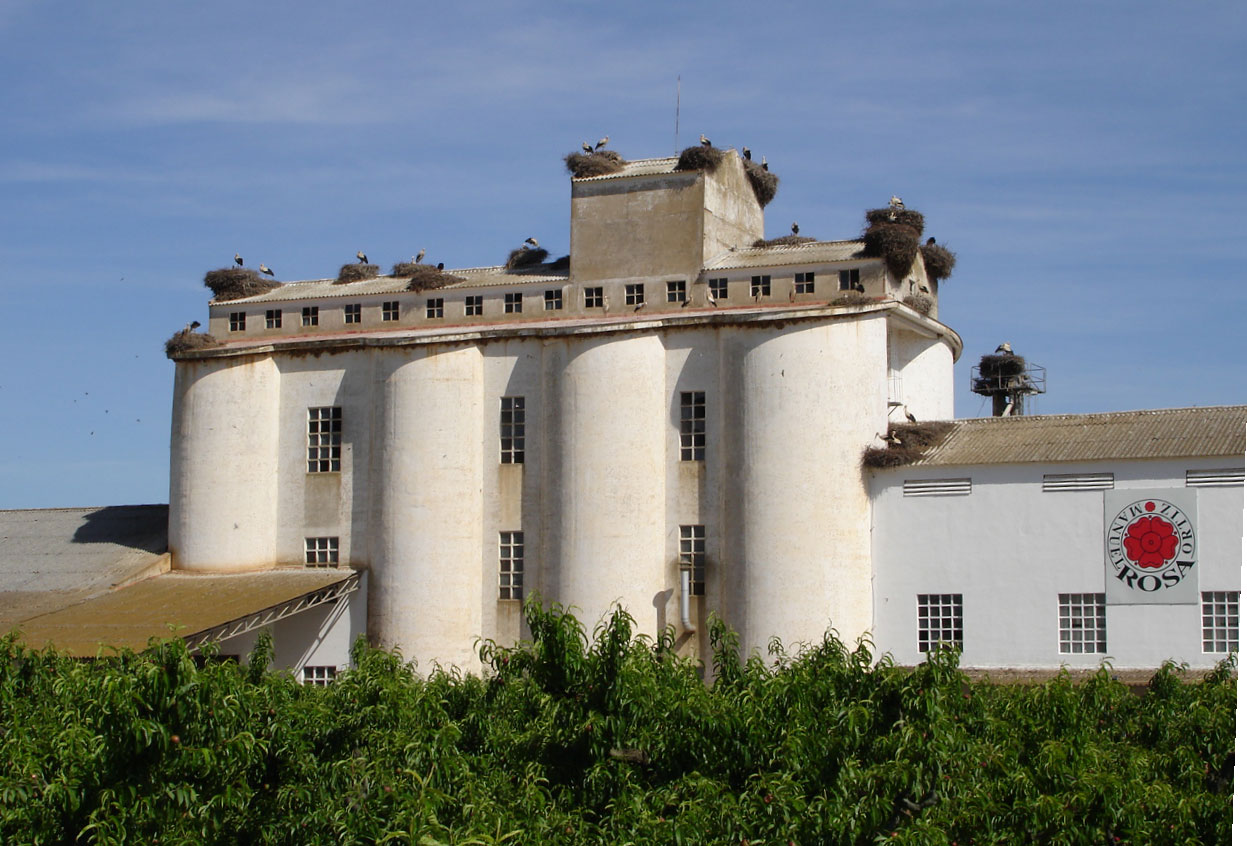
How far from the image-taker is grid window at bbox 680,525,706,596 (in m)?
37.8

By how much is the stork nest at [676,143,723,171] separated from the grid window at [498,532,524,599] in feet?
35.4

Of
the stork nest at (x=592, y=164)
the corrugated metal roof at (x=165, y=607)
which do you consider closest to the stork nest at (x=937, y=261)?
the stork nest at (x=592, y=164)

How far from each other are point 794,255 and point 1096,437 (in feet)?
31.6

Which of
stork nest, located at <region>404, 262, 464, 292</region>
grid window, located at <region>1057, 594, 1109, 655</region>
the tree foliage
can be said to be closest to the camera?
the tree foliage

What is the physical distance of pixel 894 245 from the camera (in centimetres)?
3903

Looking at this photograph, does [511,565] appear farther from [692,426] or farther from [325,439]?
[325,439]

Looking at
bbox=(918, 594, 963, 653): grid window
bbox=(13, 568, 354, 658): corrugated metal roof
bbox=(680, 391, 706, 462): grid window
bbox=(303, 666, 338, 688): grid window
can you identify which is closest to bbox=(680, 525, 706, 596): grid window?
bbox=(680, 391, 706, 462): grid window

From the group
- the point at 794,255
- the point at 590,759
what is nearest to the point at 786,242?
the point at 794,255

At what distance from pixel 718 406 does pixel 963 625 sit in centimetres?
789

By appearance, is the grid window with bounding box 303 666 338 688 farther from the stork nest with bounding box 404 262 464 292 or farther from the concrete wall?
the concrete wall

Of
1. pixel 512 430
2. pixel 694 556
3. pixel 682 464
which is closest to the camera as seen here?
pixel 694 556

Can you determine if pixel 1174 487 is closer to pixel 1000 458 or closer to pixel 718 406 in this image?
pixel 1000 458

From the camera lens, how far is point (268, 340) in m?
44.4

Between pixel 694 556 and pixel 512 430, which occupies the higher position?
pixel 512 430
